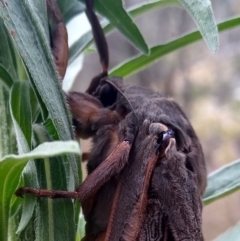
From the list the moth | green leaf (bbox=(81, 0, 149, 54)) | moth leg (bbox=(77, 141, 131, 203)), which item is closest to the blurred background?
green leaf (bbox=(81, 0, 149, 54))

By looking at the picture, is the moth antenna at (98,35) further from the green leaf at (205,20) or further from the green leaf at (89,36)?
the green leaf at (205,20)

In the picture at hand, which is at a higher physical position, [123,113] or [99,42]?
[99,42]

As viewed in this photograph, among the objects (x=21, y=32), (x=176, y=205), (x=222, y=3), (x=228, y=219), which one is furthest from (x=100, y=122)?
(x=222, y=3)

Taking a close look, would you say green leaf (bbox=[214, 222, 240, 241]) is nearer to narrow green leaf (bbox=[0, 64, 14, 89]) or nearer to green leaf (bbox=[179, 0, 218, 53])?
green leaf (bbox=[179, 0, 218, 53])

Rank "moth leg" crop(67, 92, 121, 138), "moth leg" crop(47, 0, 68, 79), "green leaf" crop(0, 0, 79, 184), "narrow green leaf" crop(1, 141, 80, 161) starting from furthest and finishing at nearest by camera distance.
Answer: "moth leg" crop(67, 92, 121, 138) < "moth leg" crop(47, 0, 68, 79) < "green leaf" crop(0, 0, 79, 184) < "narrow green leaf" crop(1, 141, 80, 161)

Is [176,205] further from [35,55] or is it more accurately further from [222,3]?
[222,3]

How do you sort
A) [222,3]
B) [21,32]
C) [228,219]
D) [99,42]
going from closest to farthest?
[21,32] → [99,42] → [228,219] → [222,3]
